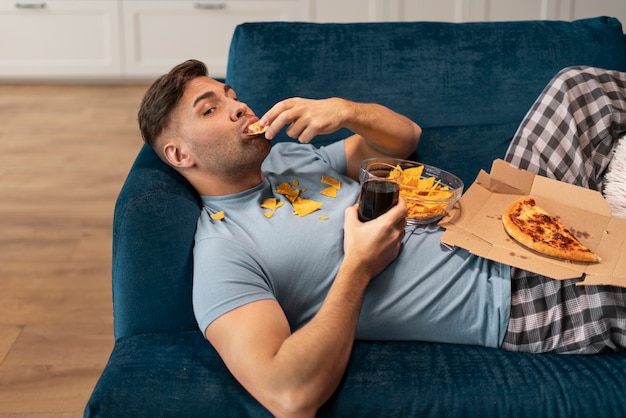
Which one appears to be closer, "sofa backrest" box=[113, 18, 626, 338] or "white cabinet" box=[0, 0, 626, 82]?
"sofa backrest" box=[113, 18, 626, 338]

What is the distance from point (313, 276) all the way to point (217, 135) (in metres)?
0.40

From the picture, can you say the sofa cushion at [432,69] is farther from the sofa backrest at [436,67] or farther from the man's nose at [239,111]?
the man's nose at [239,111]

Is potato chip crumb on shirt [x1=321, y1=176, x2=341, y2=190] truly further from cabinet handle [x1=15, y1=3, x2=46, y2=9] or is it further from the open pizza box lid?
cabinet handle [x1=15, y1=3, x2=46, y2=9]

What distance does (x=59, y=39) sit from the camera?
204 inches

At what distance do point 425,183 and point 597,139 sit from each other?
53 centimetres

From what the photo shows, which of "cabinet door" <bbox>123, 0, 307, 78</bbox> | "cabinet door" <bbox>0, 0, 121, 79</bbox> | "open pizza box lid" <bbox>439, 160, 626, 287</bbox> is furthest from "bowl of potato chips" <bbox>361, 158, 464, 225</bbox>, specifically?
"cabinet door" <bbox>0, 0, 121, 79</bbox>

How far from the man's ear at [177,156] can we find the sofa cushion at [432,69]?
16.2 inches

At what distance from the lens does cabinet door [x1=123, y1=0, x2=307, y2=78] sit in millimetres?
5043

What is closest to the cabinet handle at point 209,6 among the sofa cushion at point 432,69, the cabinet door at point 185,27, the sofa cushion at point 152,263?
the cabinet door at point 185,27

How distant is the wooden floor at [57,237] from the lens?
2.29 metres

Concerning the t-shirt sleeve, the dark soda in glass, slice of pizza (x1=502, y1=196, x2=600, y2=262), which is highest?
the dark soda in glass

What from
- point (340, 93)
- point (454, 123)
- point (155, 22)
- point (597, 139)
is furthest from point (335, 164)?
point (155, 22)

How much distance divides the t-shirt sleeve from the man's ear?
24 centimetres

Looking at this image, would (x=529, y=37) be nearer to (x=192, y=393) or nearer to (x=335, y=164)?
(x=335, y=164)
